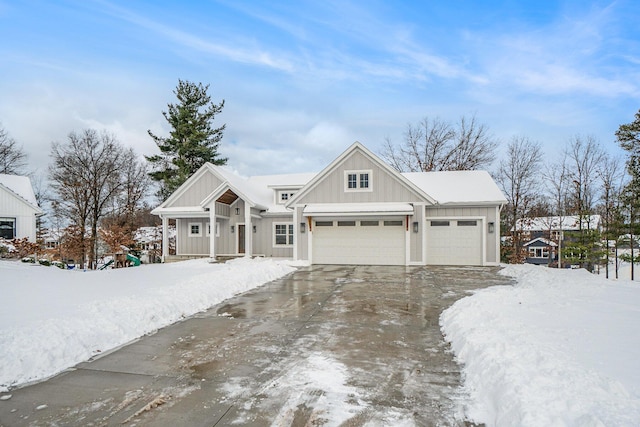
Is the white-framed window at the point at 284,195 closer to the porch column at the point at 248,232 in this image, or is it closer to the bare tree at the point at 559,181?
the porch column at the point at 248,232

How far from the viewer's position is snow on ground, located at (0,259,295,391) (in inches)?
167

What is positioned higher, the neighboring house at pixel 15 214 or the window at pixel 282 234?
the neighboring house at pixel 15 214

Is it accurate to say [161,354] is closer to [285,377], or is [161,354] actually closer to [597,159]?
[285,377]

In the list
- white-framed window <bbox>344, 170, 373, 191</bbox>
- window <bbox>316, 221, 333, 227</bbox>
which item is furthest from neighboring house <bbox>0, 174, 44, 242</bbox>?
white-framed window <bbox>344, 170, 373, 191</bbox>

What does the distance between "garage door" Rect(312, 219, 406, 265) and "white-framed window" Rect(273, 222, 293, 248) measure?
3249 millimetres

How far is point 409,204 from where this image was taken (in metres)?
16.3

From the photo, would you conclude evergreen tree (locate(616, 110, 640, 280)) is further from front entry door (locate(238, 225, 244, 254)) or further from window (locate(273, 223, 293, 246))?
front entry door (locate(238, 225, 244, 254))

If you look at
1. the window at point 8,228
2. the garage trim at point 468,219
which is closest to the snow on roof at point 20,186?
the window at point 8,228

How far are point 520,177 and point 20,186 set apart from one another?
33.8 m

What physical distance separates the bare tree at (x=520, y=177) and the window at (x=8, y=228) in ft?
102

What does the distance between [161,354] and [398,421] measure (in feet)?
10.8

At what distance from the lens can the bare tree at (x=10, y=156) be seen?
3006 centimetres

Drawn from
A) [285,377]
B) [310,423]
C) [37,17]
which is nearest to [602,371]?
[310,423]

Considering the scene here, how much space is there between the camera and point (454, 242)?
1661 centimetres
